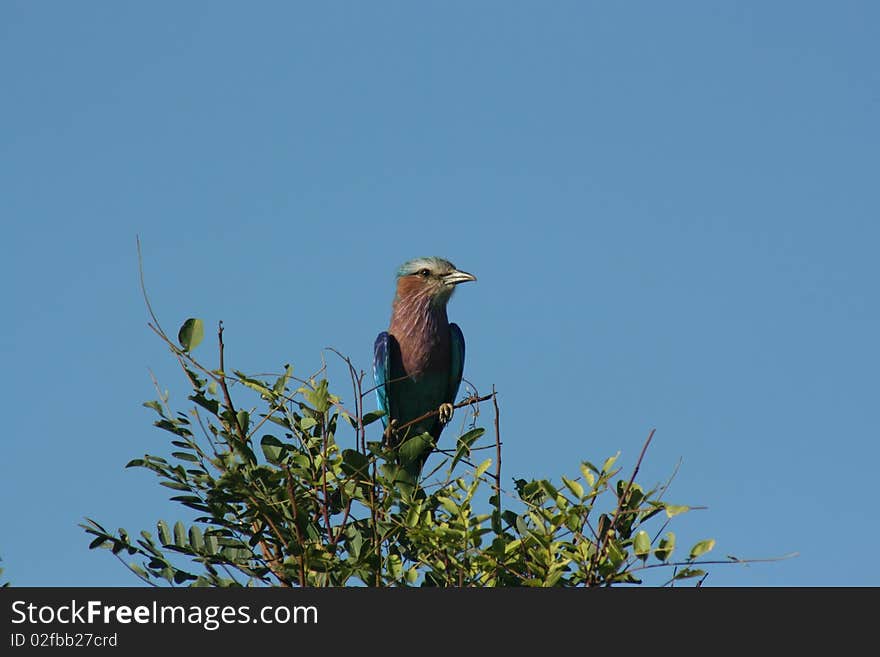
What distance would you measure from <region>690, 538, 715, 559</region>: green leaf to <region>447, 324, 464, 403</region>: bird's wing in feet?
14.3

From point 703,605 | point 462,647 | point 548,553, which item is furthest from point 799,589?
point 462,647

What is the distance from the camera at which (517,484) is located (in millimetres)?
7223

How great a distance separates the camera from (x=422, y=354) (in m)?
10.2

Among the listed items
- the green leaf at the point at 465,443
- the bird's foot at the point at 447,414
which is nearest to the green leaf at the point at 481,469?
the green leaf at the point at 465,443

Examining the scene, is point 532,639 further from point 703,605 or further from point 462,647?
point 703,605

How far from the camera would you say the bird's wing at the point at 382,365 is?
998cm

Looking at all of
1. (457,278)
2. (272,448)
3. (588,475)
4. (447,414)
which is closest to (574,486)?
(588,475)

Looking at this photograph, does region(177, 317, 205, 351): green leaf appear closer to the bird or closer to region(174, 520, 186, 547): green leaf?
region(174, 520, 186, 547): green leaf

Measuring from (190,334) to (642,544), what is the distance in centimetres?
235

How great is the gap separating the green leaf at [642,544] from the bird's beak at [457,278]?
15.3 ft

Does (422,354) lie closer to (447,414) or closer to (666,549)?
(447,414)

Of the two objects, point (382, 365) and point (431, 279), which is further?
point (431, 279)

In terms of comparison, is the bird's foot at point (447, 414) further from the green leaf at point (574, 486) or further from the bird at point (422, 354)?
the green leaf at point (574, 486)

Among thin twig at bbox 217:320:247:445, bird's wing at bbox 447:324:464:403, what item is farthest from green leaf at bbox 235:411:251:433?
bird's wing at bbox 447:324:464:403
